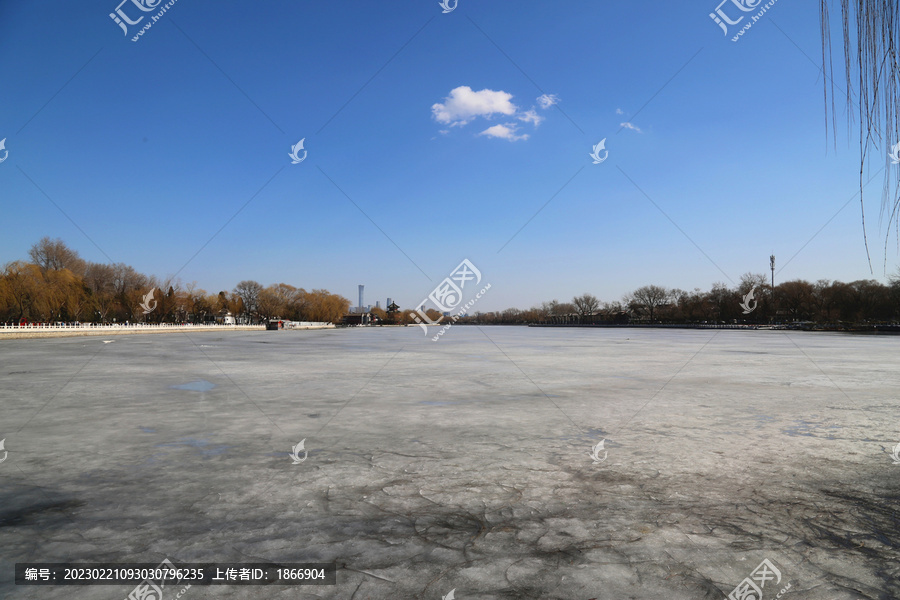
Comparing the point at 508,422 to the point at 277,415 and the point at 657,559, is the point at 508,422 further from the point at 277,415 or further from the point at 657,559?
the point at 657,559

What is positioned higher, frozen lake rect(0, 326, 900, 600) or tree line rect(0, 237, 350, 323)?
tree line rect(0, 237, 350, 323)

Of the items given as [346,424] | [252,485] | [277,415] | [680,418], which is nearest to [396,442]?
[346,424]

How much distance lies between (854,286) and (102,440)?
139 meters

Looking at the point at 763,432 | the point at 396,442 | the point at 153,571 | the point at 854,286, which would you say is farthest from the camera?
the point at 854,286

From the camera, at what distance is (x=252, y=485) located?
16.8ft

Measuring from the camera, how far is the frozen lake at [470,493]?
3.36 metres
